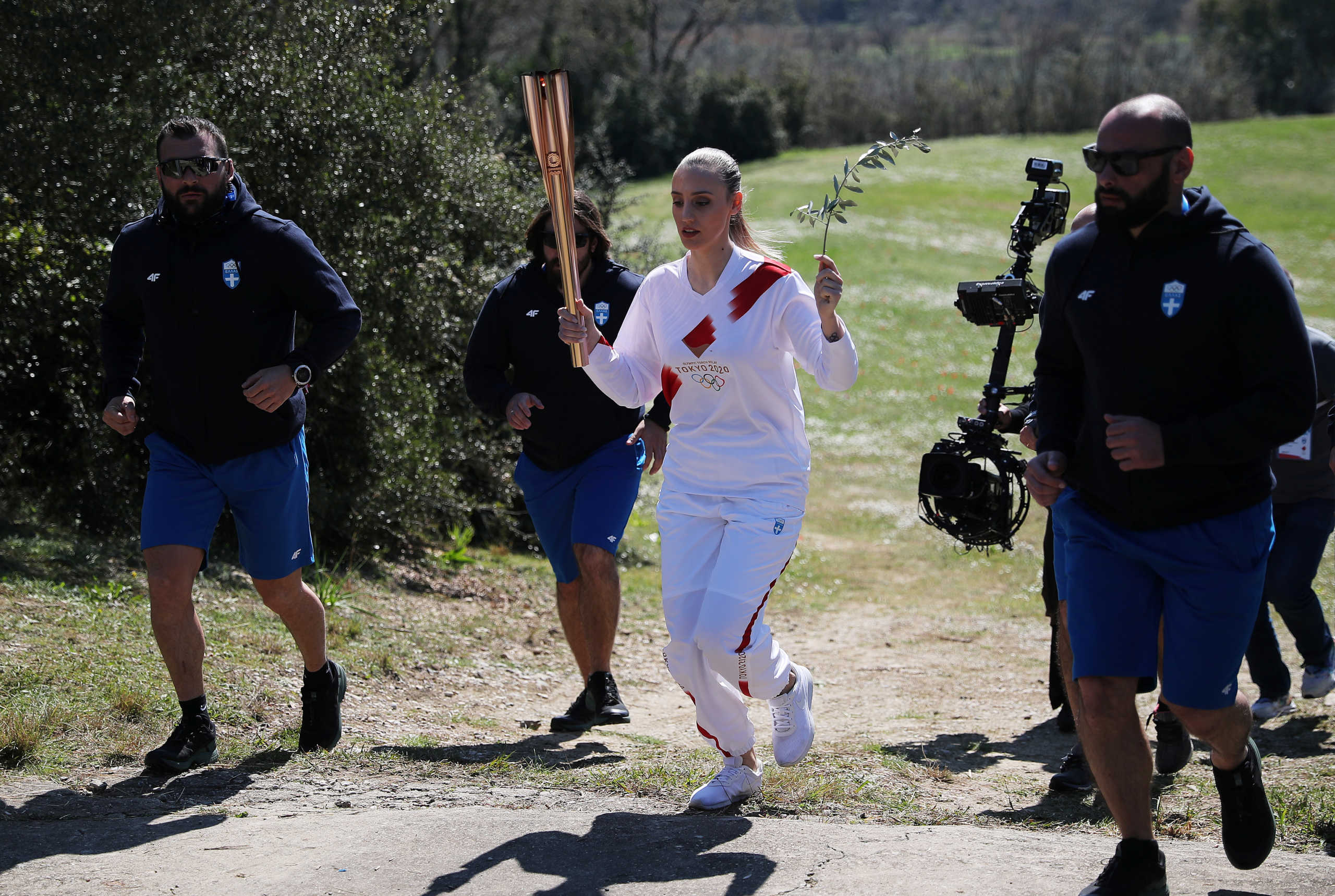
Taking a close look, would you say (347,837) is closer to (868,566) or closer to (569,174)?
(569,174)

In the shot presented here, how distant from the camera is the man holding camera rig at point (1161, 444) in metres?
3.53

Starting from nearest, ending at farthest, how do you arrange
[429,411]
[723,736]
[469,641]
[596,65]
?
[723,736] < [469,641] < [429,411] < [596,65]

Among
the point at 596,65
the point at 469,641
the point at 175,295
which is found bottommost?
the point at 469,641

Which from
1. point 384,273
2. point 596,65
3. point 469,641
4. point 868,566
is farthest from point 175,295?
point 596,65

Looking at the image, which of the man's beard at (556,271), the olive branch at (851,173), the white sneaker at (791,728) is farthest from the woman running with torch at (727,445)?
the man's beard at (556,271)

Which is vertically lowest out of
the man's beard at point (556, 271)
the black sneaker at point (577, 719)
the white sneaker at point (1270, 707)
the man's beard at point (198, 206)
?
the white sneaker at point (1270, 707)

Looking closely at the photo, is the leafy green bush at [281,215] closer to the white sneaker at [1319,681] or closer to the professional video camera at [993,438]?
the professional video camera at [993,438]

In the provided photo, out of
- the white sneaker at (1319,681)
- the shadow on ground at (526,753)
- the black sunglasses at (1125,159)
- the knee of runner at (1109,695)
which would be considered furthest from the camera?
the white sneaker at (1319,681)

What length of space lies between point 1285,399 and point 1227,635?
→ 27.7 inches

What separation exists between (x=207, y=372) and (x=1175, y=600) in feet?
11.6

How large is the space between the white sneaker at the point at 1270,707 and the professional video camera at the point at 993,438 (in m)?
1.88

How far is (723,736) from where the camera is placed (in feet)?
15.4

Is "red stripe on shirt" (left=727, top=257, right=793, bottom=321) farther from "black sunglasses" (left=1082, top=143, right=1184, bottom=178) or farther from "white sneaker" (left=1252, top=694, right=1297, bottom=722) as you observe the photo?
"white sneaker" (left=1252, top=694, right=1297, bottom=722)

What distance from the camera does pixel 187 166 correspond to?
4.96 meters
